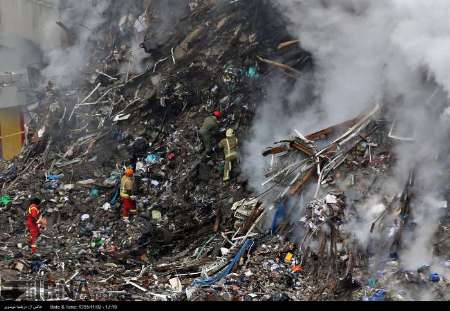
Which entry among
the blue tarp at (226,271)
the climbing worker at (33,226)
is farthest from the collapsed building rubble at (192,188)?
the climbing worker at (33,226)

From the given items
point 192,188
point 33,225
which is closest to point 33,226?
point 33,225

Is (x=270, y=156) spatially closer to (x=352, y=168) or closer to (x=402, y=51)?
(x=352, y=168)

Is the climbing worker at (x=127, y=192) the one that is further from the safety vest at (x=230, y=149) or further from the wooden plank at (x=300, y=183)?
A: the wooden plank at (x=300, y=183)

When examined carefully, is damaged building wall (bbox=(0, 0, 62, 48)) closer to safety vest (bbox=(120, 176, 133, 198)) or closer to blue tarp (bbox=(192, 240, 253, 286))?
safety vest (bbox=(120, 176, 133, 198))

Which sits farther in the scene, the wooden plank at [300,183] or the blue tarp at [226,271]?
the wooden plank at [300,183]

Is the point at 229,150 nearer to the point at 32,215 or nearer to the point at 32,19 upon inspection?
the point at 32,215
